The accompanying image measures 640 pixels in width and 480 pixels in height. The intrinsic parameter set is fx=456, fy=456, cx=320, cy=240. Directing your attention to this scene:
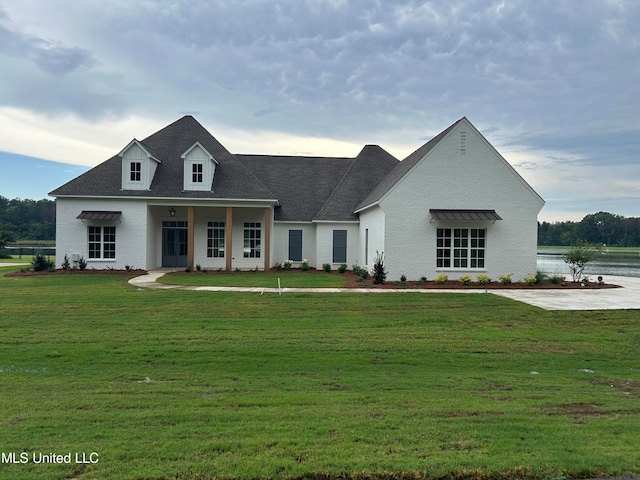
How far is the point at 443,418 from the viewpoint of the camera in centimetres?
516

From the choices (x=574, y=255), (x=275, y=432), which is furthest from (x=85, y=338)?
(x=574, y=255)

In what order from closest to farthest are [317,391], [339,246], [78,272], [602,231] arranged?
[317,391] → [78,272] → [339,246] → [602,231]

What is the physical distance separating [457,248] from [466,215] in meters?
1.64

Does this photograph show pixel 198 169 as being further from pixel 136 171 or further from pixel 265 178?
pixel 265 178

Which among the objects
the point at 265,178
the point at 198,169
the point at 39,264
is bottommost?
the point at 39,264

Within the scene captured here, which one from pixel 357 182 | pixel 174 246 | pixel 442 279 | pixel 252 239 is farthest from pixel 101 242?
pixel 442 279

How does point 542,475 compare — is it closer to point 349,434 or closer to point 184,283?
point 349,434

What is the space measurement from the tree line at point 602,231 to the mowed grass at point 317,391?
72.2 m

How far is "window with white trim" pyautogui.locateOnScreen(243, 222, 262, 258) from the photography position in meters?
26.1

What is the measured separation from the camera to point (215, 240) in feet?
85.2

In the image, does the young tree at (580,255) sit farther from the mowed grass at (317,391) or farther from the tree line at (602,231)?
the tree line at (602,231)

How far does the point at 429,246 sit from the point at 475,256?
2.24 meters

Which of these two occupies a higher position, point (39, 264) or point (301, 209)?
point (301, 209)

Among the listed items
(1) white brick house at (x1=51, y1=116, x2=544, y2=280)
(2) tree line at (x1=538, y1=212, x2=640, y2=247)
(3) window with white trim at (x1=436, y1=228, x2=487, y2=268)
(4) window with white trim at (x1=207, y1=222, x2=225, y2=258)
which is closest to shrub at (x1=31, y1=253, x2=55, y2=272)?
(1) white brick house at (x1=51, y1=116, x2=544, y2=280)
